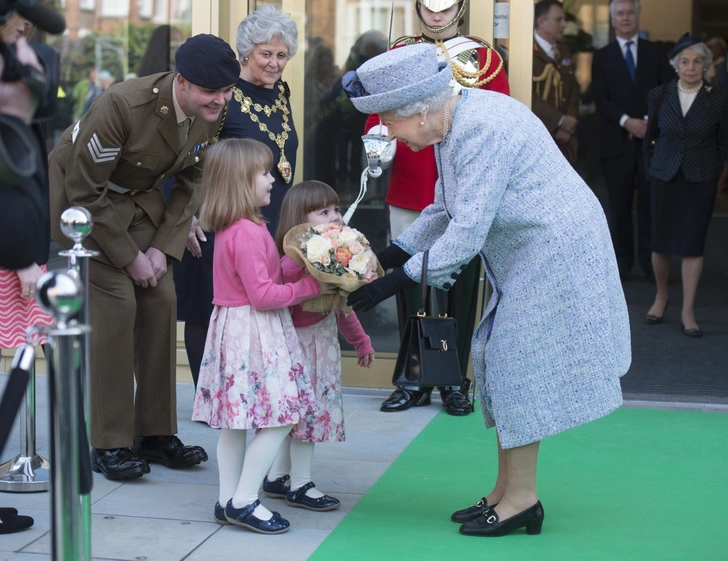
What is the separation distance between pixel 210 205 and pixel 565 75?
5530mm

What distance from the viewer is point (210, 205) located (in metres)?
3.55

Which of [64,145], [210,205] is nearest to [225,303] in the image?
[210,205]

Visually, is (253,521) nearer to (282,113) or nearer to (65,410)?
(65,410)

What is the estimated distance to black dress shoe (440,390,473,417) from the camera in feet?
Result: 17.0

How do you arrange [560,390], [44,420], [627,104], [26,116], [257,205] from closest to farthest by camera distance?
1. [26,116]
2. [560,390]
3. [257,205]
4. [44,420]
5. [627,104]

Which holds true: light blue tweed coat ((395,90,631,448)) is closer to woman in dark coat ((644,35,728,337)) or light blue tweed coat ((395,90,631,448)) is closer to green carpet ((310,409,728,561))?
green carpet ((310,409,728,561))

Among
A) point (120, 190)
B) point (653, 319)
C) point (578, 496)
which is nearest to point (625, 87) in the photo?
point (653, 319)

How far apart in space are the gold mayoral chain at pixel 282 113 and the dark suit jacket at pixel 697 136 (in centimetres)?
312

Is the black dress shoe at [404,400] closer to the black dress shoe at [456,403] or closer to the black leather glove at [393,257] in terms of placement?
the black dress shoe at [456,403]

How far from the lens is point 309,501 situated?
12.3 ft

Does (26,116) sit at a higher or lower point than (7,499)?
higher

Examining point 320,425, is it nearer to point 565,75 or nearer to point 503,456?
point 503,456

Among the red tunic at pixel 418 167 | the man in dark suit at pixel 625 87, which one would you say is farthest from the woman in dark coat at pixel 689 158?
the red tunic at pixel 418 167

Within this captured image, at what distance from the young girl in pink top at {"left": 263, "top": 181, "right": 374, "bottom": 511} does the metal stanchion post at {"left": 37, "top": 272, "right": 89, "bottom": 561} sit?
52.5 inches
